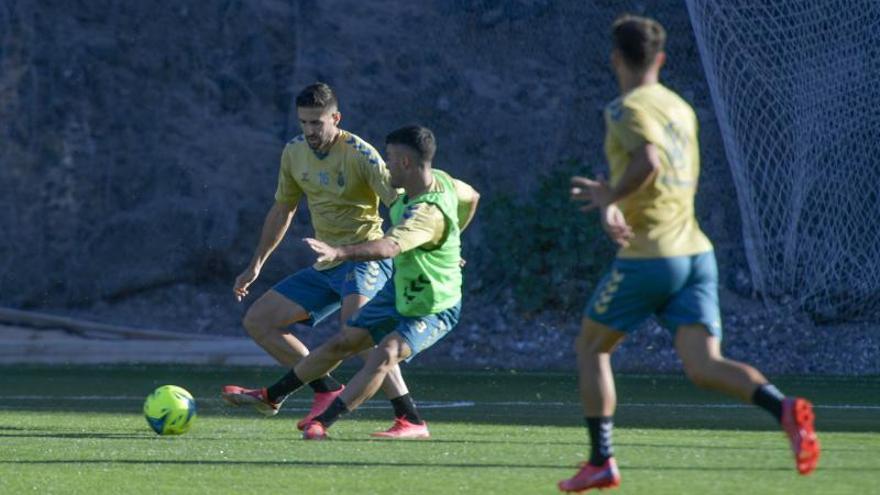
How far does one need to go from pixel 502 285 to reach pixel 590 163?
1.70 m

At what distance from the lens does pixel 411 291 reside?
32.1ft

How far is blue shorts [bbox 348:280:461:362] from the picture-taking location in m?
9.77

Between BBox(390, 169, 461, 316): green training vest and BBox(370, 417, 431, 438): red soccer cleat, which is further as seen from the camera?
BBox(370, 417, 431, 438): red soccer cleat

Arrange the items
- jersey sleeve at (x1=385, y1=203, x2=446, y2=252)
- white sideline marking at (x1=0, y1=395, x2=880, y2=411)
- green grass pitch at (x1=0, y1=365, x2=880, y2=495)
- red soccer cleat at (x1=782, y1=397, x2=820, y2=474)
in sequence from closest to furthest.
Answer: red soccer cleat at (x1=782, y1=397, x2=820, y2=474)
green grass pitch at (x1=0, y1=365, x2=880, y2=495)
jersey sleeve at (x1=385, y1=203, x2=446, y2=252)
white sideline marking at (x1=0, y1=395, x2=880, y2=411)

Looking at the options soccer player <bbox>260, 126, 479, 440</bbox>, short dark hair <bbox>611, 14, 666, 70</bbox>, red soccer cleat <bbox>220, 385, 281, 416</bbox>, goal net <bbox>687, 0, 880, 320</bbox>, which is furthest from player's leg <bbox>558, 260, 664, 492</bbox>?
goal net <bbox>687, 0, 880, 320</bbox>

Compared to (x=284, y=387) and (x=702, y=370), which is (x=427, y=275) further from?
(x=702, y=370)

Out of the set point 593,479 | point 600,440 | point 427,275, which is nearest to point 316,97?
point 427,275

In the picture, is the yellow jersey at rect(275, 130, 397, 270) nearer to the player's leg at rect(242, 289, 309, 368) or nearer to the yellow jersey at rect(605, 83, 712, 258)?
the player's leg at rect(242, 289, 309, 368)

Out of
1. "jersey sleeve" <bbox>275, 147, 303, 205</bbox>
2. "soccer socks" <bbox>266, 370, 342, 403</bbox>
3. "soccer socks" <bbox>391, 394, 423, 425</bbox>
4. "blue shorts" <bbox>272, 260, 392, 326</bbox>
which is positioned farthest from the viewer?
"jersey sleeve" <bbox>275, 147, 303, 205</bbox>

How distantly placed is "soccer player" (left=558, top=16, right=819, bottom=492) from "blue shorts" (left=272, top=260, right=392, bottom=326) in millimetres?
3566

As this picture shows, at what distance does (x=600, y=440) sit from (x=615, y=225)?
0.88 m

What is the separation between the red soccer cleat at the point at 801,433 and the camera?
7.02m

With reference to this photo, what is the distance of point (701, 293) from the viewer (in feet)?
24.1

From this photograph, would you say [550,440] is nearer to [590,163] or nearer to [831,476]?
[831,476]
